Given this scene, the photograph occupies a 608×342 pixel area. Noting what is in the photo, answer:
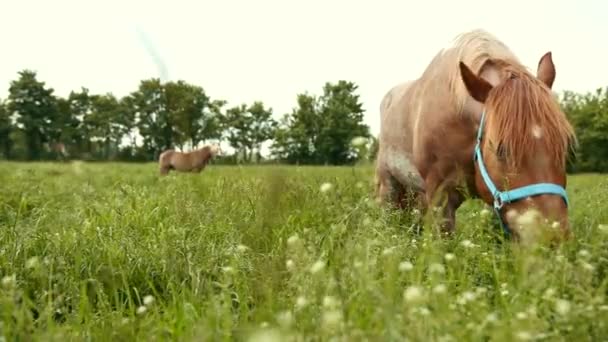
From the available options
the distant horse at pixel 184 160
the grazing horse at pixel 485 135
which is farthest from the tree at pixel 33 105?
the grazing horse at pixel 485 135

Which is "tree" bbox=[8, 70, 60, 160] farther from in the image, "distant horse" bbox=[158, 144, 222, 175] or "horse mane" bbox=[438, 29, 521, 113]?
"horse mane" bbox=[438, 29, 521, 113]

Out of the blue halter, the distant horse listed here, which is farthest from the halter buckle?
the distant horse

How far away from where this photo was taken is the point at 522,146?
306cm

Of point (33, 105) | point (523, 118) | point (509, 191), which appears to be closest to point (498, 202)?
point (509, 191)

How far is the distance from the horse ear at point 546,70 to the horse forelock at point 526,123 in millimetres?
547

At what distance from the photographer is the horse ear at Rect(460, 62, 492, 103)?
3.51m

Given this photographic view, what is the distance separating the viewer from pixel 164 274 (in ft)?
9.43

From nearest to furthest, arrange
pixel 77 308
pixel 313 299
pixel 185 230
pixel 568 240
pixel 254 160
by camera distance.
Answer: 1. pixel 313 299
2. pixel 77 308
3. pixel 568 240
4. pixel 254 160
5. pixel 185 230

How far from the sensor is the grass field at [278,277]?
62.9 inches

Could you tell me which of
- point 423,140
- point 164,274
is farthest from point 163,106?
point 423,140

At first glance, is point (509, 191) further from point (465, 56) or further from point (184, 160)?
point (184, 160)

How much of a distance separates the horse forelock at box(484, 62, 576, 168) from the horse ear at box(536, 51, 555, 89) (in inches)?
21.5

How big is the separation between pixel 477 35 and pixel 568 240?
259cm

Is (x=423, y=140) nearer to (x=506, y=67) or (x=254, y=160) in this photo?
(x=506, y=67)
